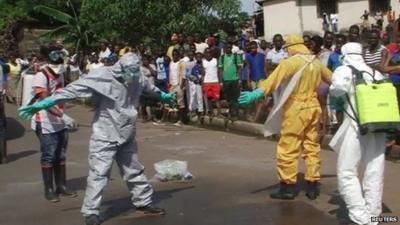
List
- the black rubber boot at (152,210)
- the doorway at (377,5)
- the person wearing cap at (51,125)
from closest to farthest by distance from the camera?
the black rubber boot at (152,210)
the person wearing cap at (51,125)
the doorway at (377,5)

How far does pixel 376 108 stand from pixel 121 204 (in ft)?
9.93

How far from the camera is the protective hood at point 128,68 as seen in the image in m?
6.25

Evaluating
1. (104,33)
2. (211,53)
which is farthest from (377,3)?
(211,53)

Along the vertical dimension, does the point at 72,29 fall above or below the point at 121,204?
above

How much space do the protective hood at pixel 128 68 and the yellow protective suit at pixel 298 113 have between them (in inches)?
52.0

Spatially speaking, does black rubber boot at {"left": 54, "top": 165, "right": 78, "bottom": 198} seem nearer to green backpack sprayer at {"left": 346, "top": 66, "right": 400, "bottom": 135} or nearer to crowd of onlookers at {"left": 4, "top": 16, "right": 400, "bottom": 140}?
green backpack sprayer at {"left": 346, "top": 66, "right": 400, "bottom": 135}

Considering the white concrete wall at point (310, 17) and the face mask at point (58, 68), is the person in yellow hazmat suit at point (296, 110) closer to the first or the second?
the face mask at point (58, 68)

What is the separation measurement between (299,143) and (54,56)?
116 inches

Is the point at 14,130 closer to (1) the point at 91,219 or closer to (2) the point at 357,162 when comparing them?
(1) the point at 91,219

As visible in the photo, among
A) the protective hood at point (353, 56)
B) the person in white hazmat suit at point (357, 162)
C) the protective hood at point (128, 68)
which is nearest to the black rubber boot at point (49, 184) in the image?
the protective hood at point (128, 68)

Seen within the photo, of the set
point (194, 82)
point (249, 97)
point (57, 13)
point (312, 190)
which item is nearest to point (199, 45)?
point (194, 82)

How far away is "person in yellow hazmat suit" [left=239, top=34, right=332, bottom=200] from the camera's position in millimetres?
6832

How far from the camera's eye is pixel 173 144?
11531 millimetres

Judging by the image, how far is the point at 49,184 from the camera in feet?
24.5
